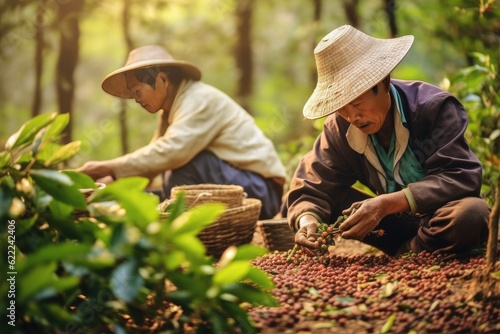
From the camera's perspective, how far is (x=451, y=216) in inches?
110

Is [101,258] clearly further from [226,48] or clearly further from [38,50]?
[226,48]

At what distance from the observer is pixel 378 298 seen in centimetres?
241

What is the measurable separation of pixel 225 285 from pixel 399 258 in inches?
55.1

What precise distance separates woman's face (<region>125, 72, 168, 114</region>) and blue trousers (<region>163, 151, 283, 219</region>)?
1.64ft

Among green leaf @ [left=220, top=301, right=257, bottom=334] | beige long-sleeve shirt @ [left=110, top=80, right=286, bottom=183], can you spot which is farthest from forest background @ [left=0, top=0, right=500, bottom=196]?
green leaf @ [left=220, top=301, right=257, bottom=334]

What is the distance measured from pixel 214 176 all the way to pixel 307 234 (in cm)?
158

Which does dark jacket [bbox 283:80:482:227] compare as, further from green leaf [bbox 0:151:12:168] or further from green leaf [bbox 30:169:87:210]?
green leaf [bbox 0:151:12:168]

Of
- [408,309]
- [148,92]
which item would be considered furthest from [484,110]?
[408,309]

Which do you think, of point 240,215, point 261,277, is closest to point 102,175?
point 240,215

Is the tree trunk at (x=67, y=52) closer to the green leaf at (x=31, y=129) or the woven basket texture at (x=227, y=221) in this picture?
the woven basket texture at (x=227, y=221)

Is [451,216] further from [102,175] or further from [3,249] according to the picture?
[102,175]

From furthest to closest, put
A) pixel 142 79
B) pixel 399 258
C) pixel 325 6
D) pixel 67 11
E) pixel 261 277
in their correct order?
pixel 325 6 → pixel 67 11 → pixel 142 79 → pixel 399 258 → pixel 261 277

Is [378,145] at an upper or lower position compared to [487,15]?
lower

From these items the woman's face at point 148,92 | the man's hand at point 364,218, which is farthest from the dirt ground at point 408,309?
the woman's face at point 148,92
